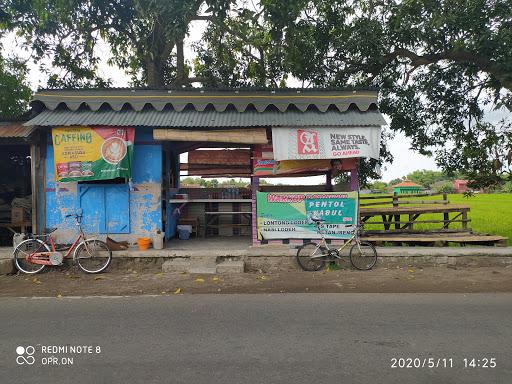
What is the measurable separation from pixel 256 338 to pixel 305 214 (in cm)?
500

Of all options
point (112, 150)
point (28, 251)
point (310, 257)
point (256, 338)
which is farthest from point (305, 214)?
point (28, 251)

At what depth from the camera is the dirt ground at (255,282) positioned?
6.64 metres

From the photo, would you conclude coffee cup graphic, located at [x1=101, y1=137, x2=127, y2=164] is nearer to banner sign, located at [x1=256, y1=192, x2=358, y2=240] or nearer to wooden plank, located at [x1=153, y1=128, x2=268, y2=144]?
wooden plank, located at [x1=153, y1=128, x2=268, y2=144]

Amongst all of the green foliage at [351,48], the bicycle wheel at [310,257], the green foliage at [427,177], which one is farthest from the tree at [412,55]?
the green foliage at [427,177]

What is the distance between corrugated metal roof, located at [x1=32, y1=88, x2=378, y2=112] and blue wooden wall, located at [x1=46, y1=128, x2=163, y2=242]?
2.59ft

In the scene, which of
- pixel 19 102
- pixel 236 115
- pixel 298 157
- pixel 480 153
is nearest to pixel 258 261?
pixel 298 157

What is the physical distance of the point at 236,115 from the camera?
353 inches

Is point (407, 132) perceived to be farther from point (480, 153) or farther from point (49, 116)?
point (49, 116)

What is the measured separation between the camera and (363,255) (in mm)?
8289

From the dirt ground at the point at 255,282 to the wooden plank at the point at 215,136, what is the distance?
2958mm

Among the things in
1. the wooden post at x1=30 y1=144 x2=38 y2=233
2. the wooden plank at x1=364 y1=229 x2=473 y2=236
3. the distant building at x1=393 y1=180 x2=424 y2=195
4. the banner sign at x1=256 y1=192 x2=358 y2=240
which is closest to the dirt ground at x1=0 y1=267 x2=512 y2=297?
the banner sign at x1=256 y1=192 x2=358 y2=240

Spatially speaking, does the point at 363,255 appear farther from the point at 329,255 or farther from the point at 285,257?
the point at 285,257

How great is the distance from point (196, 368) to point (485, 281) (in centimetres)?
611

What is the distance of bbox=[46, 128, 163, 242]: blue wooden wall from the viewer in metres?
9.15
